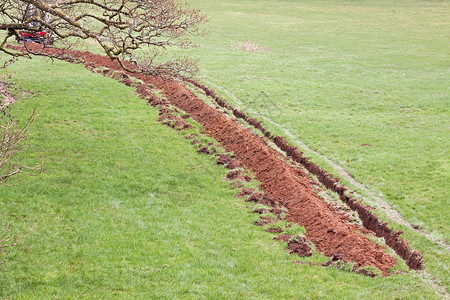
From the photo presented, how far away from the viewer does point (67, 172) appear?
52.6 ft

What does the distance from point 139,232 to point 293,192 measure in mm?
5516

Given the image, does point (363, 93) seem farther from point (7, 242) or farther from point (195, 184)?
point (7, 242)

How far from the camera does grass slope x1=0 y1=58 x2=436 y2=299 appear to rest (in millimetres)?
10625

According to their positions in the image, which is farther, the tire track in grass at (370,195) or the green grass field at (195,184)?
the tire track in grass at (370,195)

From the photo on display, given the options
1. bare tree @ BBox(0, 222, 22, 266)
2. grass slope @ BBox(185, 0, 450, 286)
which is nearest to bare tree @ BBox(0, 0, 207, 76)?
bare tree @ BBox(0, 222, 22, 266)

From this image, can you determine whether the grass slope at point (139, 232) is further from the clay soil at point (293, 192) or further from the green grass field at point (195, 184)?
the clay soil at point (293, 192)

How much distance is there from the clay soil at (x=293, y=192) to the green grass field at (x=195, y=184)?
0.68 m

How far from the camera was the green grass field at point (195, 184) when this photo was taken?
35.8 feet

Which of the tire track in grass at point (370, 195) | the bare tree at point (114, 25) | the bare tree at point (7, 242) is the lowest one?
the tire track in grass at point (370, 195)

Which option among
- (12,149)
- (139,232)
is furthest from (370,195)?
(12,149)

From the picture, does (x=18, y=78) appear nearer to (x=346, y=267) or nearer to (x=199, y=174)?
(x=199, y=174)

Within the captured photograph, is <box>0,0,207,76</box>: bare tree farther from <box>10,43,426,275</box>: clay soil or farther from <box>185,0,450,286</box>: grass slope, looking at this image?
<box>185,0,450,286</box>: grass slope

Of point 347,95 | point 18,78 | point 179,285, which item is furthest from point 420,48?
point 179,285

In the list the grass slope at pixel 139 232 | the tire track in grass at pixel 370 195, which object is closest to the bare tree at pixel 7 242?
the grass slope at pixel 139 232
